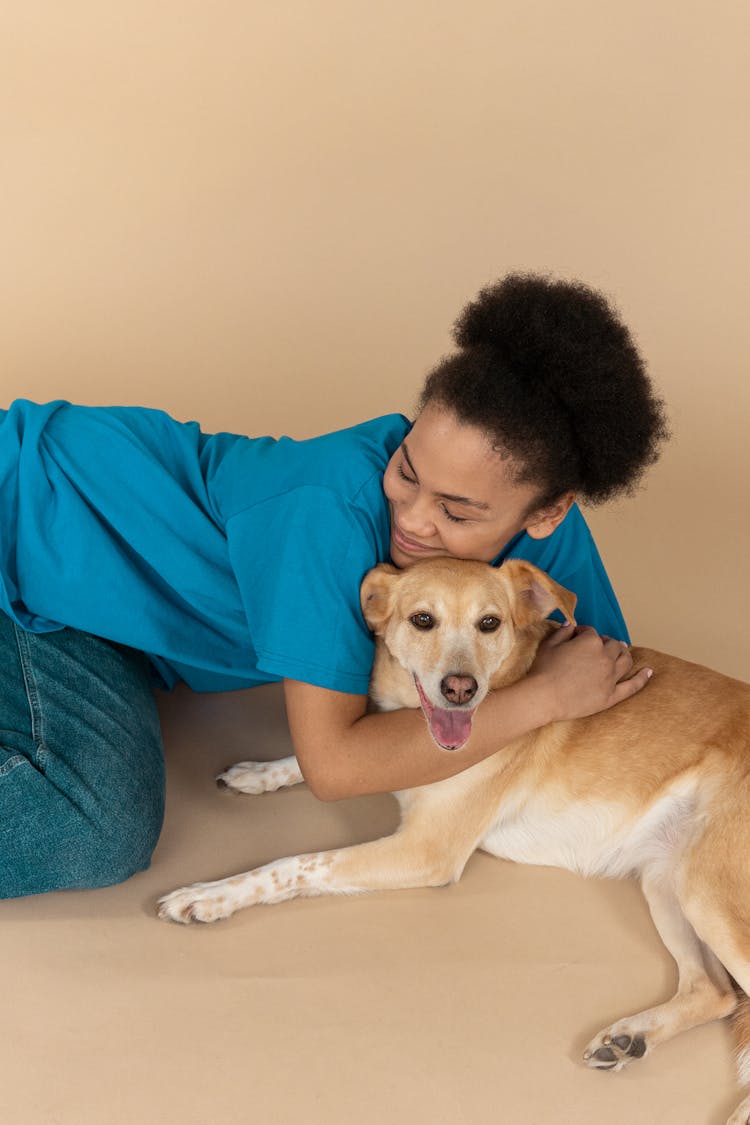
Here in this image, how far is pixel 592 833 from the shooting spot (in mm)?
3400

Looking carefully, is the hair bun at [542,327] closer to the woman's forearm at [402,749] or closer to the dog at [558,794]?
the dog at [558,794]

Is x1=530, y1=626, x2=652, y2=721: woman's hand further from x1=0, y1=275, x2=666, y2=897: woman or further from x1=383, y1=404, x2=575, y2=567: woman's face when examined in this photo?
x1=383, y1=404, x2=575, y2=567: woman's face

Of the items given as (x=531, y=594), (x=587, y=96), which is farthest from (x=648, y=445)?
(x=587, y=96)

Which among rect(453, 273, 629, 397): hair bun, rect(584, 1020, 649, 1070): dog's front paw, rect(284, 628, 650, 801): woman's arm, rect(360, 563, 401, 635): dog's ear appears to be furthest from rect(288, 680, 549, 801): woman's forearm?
rect(453, 273, 629, 397): hair bun

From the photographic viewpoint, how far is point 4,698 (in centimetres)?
322

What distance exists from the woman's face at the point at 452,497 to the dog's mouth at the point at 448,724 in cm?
40

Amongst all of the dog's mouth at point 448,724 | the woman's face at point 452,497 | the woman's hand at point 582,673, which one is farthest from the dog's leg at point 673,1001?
the woman's face at point 452,497

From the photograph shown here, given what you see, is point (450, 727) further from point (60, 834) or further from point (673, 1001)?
point (60, 834)

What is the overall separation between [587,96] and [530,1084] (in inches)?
189

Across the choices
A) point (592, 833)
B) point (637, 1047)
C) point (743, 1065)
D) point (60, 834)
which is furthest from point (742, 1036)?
point (60, 834)

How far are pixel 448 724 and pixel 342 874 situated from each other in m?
0.53

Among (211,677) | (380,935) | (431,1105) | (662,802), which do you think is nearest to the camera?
(431,1105)

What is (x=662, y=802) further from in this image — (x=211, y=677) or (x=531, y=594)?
(x=211, y=677)

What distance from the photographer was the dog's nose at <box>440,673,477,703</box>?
2953 millimetres
